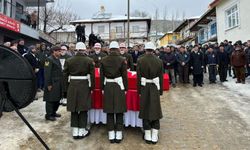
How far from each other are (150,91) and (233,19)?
15.4 metres

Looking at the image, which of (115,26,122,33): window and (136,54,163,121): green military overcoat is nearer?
(136,54,163,121): green military overcoat

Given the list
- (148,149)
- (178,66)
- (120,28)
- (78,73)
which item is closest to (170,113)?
(148,149)

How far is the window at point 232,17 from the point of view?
17734 mm

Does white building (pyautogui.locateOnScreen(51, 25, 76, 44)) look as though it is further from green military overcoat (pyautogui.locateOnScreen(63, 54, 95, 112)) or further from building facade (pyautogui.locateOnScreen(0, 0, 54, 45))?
green military overcoat (pyautogui.locateOnScreen(63, 54, 95, 112))

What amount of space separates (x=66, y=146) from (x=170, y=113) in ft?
10.9

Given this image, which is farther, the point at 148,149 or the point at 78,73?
the point at 78,73

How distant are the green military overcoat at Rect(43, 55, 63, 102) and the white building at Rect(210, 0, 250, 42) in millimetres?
13162

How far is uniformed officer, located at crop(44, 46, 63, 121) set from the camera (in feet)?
21.0

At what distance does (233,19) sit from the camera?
18.4 metres

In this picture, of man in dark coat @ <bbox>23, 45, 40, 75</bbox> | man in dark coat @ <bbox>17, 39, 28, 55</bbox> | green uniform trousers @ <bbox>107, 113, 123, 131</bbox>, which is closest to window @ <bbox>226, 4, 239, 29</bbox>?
man in dark coat @ <bbox>23, 45, 40, 75</bbox>

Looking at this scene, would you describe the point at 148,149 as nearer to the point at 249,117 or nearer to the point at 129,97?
the point at 129,97

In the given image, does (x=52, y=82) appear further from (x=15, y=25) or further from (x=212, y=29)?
(x=212, y=29)

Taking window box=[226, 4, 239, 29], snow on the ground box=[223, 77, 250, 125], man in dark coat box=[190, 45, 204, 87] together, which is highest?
window box=[226, 4, 239, 29]

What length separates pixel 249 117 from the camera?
6.70 metres
